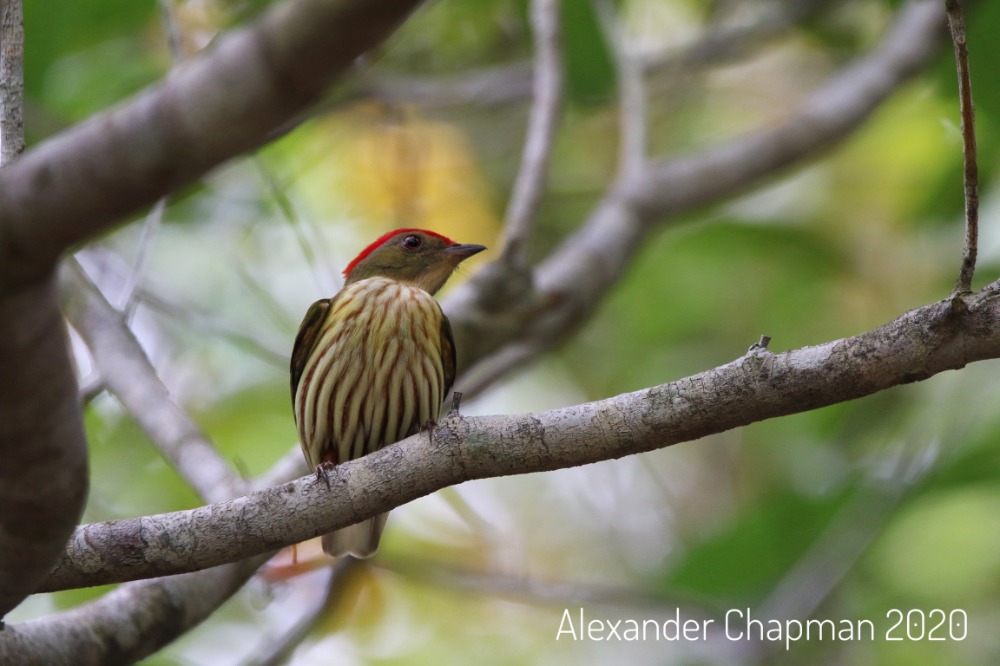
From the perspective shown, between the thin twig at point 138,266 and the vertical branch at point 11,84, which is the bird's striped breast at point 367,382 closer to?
the thin twig at point 138,266

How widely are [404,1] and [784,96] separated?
357 inches

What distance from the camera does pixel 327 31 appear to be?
1.41 meters

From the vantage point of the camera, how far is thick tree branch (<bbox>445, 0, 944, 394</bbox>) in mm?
5863

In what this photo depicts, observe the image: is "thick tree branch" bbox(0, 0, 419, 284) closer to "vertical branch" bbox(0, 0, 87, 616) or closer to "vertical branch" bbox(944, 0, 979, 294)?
"vertical branch" bbox(0, 0, 87, 616)

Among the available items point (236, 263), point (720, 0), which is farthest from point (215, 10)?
point (720, 0)

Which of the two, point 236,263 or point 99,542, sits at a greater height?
point 236,263

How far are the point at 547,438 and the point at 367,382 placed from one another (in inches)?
63.8

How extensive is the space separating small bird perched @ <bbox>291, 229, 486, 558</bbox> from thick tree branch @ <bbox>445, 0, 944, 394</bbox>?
0.90 metres

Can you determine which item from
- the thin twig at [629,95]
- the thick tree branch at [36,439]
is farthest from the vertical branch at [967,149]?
the thin twig at [629,95]

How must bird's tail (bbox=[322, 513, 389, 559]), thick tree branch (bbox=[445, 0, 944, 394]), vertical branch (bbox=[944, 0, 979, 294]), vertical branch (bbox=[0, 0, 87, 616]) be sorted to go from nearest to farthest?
vertical branch (bbox=[0, 0, 87, 616])
vertical branch (bbox=[944, 0, 979, 294])
bird's tail (bbox=[322, 513, 389, 559])
thick tree branch (bbox=[445, 0, 944, 394])

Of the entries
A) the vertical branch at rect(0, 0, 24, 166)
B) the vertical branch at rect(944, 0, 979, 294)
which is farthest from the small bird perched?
the vertical branch at rect(944, 0, 979, 294)

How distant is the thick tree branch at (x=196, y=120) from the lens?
1420 mm

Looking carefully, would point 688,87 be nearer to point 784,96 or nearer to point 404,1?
point 784,96

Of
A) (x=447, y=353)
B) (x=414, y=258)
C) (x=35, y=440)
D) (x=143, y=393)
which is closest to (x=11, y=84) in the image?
(x=35, y=440)
